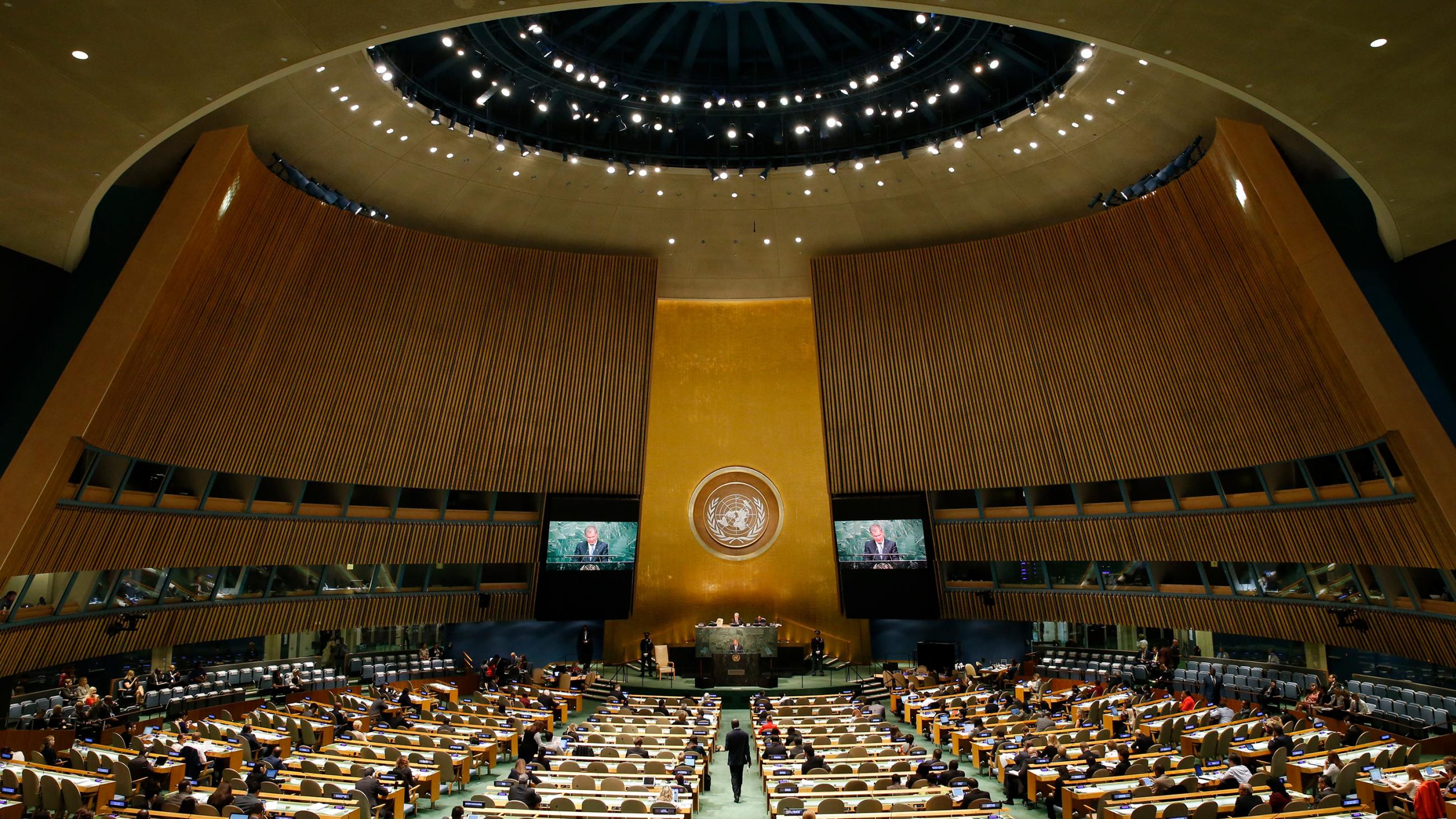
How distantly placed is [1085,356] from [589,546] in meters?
11.9

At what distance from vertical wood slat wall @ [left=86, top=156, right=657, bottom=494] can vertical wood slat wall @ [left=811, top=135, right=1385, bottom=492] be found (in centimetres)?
559

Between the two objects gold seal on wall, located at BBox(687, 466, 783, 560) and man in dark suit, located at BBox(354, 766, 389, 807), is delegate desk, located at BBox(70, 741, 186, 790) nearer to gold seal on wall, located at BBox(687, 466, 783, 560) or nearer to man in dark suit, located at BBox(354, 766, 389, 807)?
man in dark suit, located at BBox(354, 766, 389, 807)

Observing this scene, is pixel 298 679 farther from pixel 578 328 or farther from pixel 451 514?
pixel 578 328

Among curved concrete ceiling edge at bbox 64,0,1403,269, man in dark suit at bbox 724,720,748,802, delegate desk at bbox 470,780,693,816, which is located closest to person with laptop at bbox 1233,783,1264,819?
delegate desk at bbox 470,780,693,816

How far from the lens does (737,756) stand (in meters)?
11.1

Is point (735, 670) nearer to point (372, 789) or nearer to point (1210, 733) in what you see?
point (1210, 733)

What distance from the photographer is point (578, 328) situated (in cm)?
2011

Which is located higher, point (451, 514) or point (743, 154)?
point (743, 154)

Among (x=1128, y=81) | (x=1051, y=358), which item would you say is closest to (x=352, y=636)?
(x=1051, y=358)

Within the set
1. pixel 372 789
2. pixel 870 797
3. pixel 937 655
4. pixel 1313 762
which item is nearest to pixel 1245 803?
pixel 1313 762

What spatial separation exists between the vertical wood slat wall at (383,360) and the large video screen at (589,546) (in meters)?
0.92

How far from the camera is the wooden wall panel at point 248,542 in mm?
12758

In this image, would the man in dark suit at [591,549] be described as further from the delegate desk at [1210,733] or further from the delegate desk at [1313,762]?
the delegate desk at [1313,762]

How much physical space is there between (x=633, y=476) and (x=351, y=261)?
26.0ft
